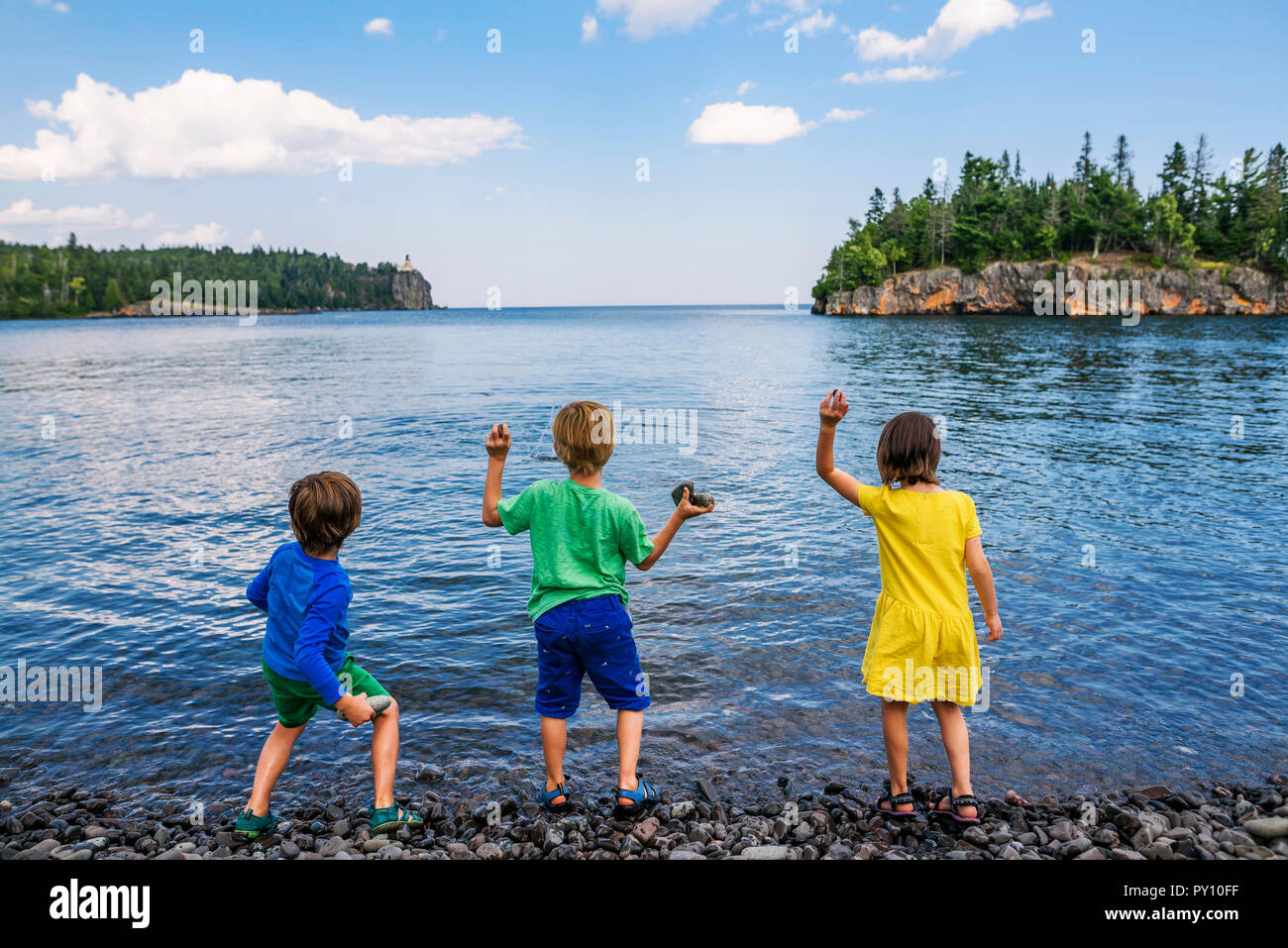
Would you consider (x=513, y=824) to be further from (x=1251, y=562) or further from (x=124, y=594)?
(x=1251, y=562)

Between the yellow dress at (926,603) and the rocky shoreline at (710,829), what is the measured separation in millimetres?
944

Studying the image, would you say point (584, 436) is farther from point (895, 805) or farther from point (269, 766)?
point (895, 805)

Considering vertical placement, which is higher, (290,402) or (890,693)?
(290,402)

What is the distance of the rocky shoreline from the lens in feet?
14.7

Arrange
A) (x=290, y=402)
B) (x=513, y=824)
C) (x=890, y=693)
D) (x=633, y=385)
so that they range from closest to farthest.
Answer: (x=890, y=693), (x=513, y=824), (x=290, y=402), (x=633, y=385)

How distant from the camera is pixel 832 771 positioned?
5.76 m

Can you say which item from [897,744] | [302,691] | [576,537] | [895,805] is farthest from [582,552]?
[895,805]

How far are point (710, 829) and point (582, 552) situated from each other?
6.41ft

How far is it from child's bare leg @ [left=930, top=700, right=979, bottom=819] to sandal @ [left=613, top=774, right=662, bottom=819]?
197 centimetres

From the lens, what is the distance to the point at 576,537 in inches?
185

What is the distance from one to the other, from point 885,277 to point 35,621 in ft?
450

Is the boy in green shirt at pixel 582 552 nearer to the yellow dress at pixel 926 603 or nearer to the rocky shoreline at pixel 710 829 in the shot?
the rocky shoreline at pixel 710 829

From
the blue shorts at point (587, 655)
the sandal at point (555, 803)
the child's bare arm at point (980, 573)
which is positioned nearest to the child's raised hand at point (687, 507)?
the blue shorts at point (587, 655)

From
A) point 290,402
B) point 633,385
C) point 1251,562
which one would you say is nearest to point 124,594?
point 1251,562
